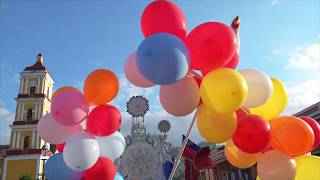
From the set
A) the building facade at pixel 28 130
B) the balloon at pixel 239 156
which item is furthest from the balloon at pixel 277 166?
the building facade at pixel 28 130

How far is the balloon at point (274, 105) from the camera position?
4977mm

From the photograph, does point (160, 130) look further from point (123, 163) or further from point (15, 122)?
point (15, 122)

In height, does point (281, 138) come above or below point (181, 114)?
below

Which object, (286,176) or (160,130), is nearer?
(286,176)

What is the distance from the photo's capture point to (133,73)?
4785mm

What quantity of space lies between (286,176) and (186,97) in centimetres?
189

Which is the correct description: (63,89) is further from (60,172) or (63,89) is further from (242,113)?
(242,113)

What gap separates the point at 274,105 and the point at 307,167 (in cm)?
105

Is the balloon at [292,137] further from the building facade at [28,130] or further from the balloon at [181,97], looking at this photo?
the building facade at [28,130]

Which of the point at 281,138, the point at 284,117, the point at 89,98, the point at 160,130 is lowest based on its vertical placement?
the point at 281,138

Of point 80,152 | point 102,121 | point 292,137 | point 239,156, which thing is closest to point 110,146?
point 102,121

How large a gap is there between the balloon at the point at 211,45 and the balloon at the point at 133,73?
88 centimetres

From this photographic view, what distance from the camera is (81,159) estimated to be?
15.0 ft

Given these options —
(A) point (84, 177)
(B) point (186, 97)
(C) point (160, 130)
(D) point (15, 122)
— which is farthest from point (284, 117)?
(C) point (160, 130)
